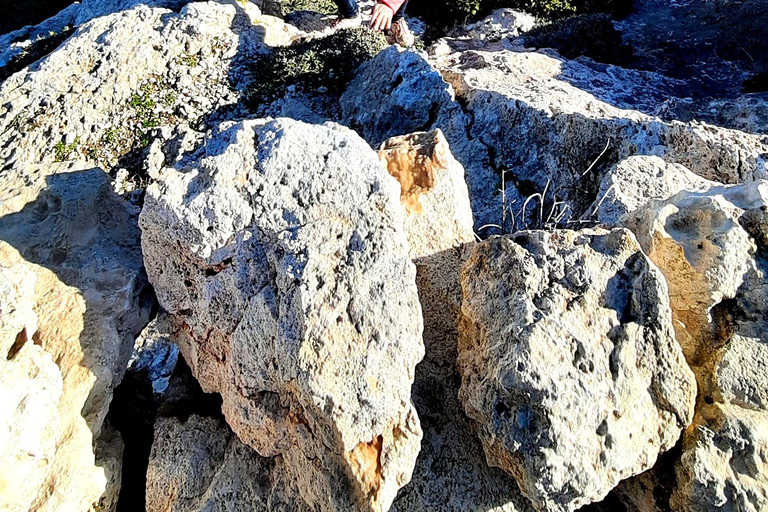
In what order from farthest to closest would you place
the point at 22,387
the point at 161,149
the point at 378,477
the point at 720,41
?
the point at 720,41, the point at 161,149, the point at 22,387, the point at 378,477

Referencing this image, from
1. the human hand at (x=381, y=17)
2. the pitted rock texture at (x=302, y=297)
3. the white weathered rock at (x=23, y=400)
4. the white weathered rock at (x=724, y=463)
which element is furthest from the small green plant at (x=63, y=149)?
the white weathered rock at (x=724, y=463)

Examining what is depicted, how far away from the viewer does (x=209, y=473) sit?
4.15 m

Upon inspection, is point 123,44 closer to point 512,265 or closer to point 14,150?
point 14,150

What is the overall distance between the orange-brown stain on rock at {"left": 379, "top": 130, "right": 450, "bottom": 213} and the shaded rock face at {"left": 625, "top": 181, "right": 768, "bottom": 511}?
1791 mm

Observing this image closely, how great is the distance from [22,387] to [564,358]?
3554 mm

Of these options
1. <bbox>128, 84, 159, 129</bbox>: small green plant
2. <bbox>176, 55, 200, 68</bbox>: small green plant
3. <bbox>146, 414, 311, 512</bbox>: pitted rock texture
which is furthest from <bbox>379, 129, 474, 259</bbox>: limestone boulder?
<bbox>176, 55, 200, 68</bbox>: small green plant

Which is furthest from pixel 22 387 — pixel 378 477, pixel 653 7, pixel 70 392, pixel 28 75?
pixel 653 7

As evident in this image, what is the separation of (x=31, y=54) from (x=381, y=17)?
5430mm

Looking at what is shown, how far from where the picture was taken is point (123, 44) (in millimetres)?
6797

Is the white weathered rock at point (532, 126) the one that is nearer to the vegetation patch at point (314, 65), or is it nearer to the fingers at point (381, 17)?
the vegetation patch at point (314, 65)

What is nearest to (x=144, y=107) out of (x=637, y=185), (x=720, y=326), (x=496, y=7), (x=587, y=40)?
(x=637, y=185)

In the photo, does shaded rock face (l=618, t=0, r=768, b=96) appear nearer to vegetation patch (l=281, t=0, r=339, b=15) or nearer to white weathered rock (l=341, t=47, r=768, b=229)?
white weathered rock (l=341, t=47, r=768, b=229)

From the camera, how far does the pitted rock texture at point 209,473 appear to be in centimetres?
387

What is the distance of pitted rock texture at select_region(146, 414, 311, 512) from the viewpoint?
152 inches
